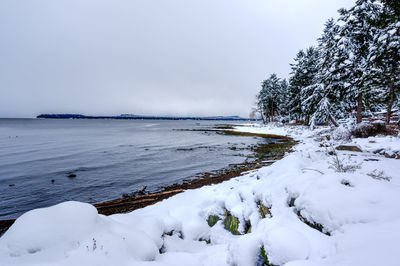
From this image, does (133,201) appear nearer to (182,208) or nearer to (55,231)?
(182,208)

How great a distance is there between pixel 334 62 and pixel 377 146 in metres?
10.3

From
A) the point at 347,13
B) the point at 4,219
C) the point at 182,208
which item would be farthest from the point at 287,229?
the point at 347,13

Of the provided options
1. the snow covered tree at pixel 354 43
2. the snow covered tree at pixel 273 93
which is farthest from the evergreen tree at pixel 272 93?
the snow covered tree at pixel 354 43

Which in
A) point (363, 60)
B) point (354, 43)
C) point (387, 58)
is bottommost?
point (387, 58)

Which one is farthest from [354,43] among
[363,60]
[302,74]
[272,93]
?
[272,93]

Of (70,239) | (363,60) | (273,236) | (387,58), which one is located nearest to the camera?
(273,236)

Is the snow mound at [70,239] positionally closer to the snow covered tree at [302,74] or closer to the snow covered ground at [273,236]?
the snow covered ground at [273,236]

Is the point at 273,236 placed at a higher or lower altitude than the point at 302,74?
lower

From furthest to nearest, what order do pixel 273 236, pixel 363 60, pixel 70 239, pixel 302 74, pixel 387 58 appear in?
1. pixel 302 74
2. pixel 363 60
3. pixel 387 58
4. pixel 70 239
5. pixel 273 236

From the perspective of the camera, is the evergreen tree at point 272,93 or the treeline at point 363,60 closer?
the treeline at point 363,60

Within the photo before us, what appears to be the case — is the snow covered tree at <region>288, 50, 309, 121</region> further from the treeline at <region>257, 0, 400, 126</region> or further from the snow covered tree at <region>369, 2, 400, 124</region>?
the snow covered tree at <region>369, 2, 400, 124</region>

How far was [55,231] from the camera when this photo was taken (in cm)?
306

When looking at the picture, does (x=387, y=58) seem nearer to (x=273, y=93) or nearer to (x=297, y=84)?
(x=297, y=84)

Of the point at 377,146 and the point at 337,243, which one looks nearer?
the point at 337,243
